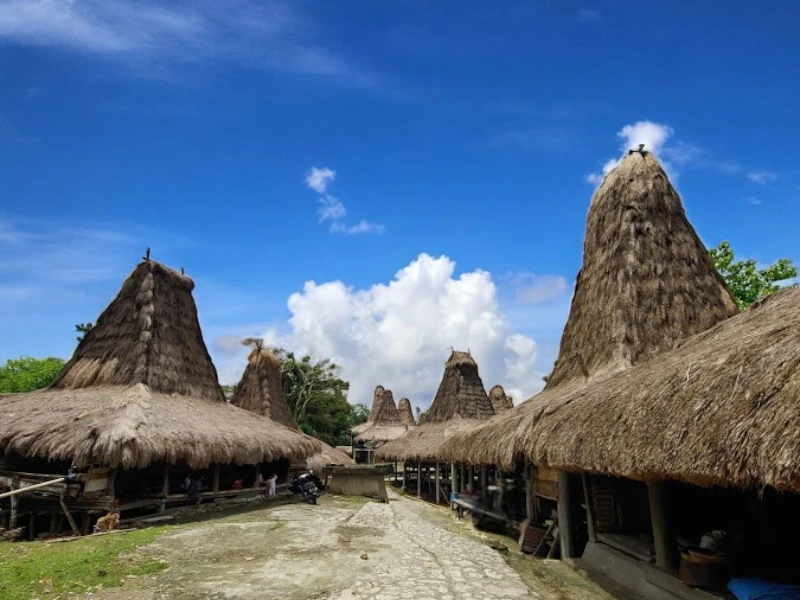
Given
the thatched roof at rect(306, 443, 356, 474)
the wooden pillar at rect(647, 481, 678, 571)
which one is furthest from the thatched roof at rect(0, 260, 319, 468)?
the wooden pillar at rect(647, 481, 678, 571)

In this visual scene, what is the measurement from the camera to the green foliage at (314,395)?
4375cm

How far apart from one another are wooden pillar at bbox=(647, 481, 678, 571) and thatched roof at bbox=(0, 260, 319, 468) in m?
10.5

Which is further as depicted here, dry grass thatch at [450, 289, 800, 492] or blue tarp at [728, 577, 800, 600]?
blue tarp at [728, 577, 800, 600]

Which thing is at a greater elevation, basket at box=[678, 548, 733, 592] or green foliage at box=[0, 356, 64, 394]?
green foliage at box=[0, 356, 64, 394]

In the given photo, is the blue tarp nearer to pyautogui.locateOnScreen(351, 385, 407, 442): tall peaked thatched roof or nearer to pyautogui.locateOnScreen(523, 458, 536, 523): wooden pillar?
pyautogui.locateOnScreen(523, 458, 536, 523): wooden pillar

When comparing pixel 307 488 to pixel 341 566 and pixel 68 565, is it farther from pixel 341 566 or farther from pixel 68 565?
pixel 68 565

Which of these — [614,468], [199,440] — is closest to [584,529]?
[614,468]

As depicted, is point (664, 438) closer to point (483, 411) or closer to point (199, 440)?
point (199, 440)

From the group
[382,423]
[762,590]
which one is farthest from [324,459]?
[762,590]

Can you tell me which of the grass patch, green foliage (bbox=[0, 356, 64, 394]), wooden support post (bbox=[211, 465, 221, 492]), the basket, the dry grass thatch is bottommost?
the grass patch

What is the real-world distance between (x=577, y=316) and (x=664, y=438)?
8417 mm

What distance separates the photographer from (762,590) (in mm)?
5387

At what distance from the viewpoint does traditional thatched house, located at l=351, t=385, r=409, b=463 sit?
36.1 m

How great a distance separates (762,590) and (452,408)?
20.8 m
